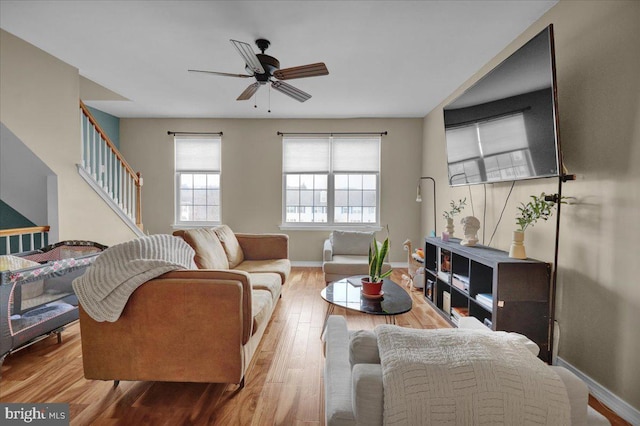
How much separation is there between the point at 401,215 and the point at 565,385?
168 inches

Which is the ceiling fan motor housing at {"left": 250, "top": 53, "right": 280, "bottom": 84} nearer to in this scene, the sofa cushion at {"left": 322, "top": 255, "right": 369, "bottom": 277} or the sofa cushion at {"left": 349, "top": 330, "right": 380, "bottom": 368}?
the sofa cushion at {"left": 322, "top": 255, "right": 369, "bottom": 277}

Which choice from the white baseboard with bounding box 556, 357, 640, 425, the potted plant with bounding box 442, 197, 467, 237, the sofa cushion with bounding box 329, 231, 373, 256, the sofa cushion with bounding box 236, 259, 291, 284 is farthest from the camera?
the sofa cushion with bounding box 329, 231, 373, 256

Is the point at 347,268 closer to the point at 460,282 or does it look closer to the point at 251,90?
the point at 460,282

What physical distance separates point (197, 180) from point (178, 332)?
392cm

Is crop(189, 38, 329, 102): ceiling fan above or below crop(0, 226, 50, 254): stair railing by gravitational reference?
above

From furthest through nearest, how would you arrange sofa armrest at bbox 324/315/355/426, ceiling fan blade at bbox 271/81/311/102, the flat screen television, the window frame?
1. the window frame
2. ceiling fan blade at bbox 271/81/311/102
3. the flat screen television
4. sofa armrest at bbox 324/315/355/426

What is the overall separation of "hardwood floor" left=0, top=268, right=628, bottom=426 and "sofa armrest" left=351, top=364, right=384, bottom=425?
3.04ft

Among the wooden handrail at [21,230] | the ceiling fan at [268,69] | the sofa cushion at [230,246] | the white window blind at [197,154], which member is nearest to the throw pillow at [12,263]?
the wooden handrail at [21,230]

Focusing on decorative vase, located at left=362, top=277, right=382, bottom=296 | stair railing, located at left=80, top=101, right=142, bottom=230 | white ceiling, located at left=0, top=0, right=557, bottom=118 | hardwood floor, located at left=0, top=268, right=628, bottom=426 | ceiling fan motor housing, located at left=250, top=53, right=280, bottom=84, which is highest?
white ceiling, located at left=0, top=0, right=557, bottom=118

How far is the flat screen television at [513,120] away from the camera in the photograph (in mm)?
1835

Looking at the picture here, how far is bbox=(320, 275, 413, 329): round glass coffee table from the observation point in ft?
6.51

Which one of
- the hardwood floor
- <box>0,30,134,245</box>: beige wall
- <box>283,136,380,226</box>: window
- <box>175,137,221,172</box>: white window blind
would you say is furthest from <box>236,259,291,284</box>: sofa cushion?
<box>175,137,221,172</box>: white window blind

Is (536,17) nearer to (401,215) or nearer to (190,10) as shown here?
(190,10)

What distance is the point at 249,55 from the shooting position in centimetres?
212
